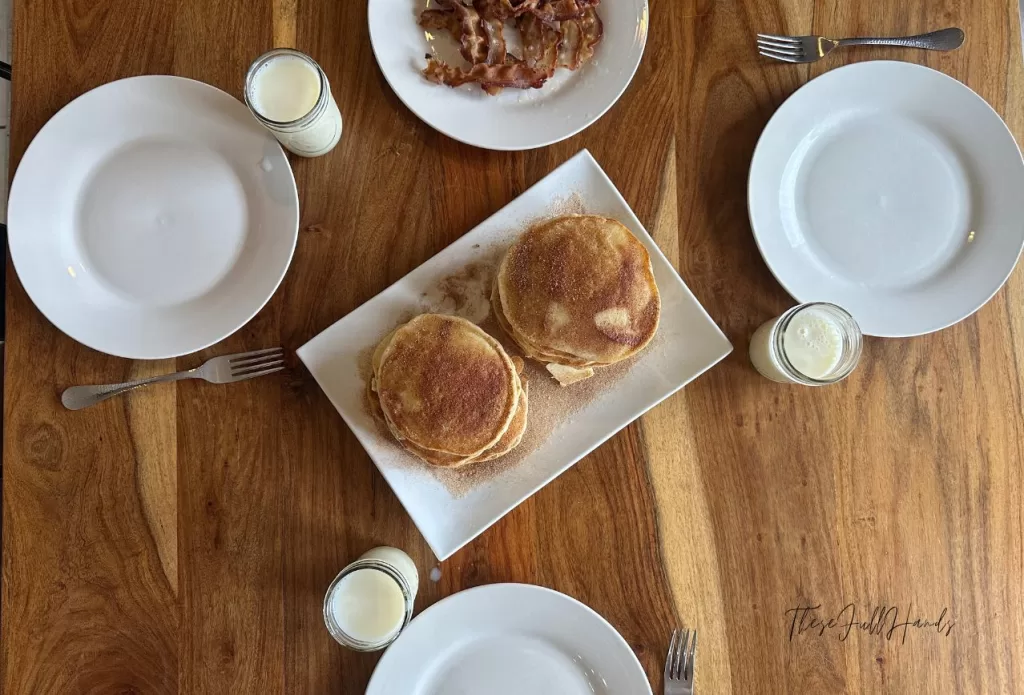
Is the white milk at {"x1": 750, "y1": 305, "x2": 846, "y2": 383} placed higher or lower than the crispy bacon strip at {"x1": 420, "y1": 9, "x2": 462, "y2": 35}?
lower

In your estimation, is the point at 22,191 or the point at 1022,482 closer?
the point at 22,191

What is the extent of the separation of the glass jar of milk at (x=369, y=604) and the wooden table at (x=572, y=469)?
0.34ft

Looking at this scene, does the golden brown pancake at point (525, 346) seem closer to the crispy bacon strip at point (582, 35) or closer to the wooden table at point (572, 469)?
the wooden table at point (572, 469)

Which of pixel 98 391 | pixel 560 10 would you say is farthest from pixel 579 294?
pixel 98 391

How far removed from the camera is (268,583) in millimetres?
1368

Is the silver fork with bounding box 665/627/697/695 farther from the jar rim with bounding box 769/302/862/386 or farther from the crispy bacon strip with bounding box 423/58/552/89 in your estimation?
the crispy bacon strip with bounding box 423/58/552/89

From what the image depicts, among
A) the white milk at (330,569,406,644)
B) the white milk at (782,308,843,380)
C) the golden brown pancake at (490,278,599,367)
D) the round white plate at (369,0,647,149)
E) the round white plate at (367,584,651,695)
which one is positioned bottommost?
the round white plate at (367,584,651,695)

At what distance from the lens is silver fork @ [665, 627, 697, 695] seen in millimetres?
1364

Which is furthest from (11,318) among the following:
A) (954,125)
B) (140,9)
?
(954,125)

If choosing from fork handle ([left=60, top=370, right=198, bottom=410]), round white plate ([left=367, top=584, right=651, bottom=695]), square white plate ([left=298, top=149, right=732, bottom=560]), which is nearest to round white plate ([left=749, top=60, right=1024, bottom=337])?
square white plate ([left=298, top=149, right=732, bottom=560])

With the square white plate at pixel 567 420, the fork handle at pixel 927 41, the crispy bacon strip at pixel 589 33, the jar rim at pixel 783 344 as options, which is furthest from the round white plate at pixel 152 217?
the fork handle at pixel 927 41

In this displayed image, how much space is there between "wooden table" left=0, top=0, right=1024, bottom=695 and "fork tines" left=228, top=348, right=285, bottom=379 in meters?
0.03

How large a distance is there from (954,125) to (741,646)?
45.7 inches

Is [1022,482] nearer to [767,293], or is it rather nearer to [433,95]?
[767,293]
